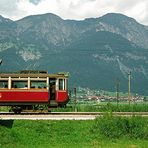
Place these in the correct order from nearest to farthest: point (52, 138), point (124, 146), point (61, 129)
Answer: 1. point (124, 146)
2. point (52, 138)
3. point (61, 129)

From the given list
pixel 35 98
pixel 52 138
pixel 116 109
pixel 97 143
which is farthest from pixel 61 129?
pixel 116 109

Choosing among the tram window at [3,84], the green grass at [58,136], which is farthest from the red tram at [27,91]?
the green grass at [58,136]

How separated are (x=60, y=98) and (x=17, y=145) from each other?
59.3 ft

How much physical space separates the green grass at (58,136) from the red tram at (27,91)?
11.4 metres

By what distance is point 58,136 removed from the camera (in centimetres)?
2572

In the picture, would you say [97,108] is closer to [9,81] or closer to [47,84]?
[47,84]

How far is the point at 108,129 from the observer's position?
86.0ft

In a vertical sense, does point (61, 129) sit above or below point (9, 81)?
below

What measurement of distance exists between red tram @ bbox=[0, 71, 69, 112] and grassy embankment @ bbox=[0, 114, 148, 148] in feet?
37.5

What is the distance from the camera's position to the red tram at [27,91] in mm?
39938

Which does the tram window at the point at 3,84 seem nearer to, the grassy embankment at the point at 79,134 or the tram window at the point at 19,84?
the tram window at the point at 19,84

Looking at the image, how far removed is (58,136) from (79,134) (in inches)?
54.0

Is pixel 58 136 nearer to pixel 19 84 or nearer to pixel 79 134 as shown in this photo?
pixel 79 134

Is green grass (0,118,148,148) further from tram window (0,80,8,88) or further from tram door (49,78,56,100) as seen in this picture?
tram window (0,80,8,88)
